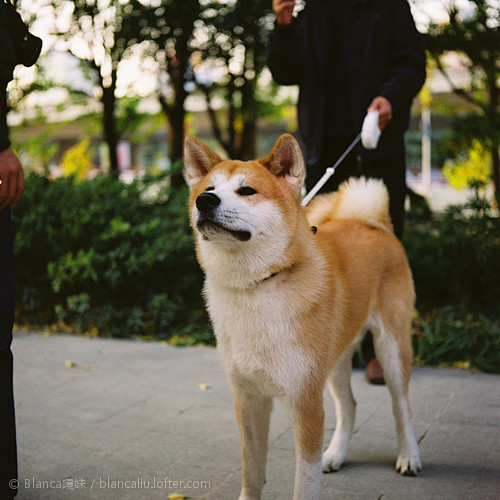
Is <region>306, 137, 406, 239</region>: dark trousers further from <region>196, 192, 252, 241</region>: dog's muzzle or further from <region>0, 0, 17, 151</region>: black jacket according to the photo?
<region>0, 0, 17, 151</region>: black jacket

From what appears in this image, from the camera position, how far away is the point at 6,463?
231 cm

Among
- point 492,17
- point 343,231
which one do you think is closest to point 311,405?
point 343,231

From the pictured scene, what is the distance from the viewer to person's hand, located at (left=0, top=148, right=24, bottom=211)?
215cm

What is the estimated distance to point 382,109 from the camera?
3.36m

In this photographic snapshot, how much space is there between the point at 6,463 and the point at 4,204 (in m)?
1.03

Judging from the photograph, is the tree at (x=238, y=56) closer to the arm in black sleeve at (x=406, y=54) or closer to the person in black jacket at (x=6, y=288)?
the arm in black sleeve at (x=406, y=54)

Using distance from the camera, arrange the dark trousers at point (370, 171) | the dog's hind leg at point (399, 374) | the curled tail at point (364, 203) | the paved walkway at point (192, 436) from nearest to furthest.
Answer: the paved walkway at point (192, 436) → the dog's hind leg at point (399, 374) → the curled tail at point (364, 203) → the dark trousers at point (370, 171)

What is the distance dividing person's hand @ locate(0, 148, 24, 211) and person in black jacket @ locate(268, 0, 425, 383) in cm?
195

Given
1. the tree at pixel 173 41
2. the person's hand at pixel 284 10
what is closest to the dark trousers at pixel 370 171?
the person's hand at pixel 284 10

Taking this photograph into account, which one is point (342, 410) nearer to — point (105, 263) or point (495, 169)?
point (105, 263)

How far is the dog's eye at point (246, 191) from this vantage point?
229 cm

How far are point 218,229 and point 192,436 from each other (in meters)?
1.66

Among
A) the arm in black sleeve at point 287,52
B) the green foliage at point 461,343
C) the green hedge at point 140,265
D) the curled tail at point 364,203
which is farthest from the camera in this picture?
the green hedge at point 140,265

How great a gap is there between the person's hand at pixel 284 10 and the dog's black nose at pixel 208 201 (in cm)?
167
